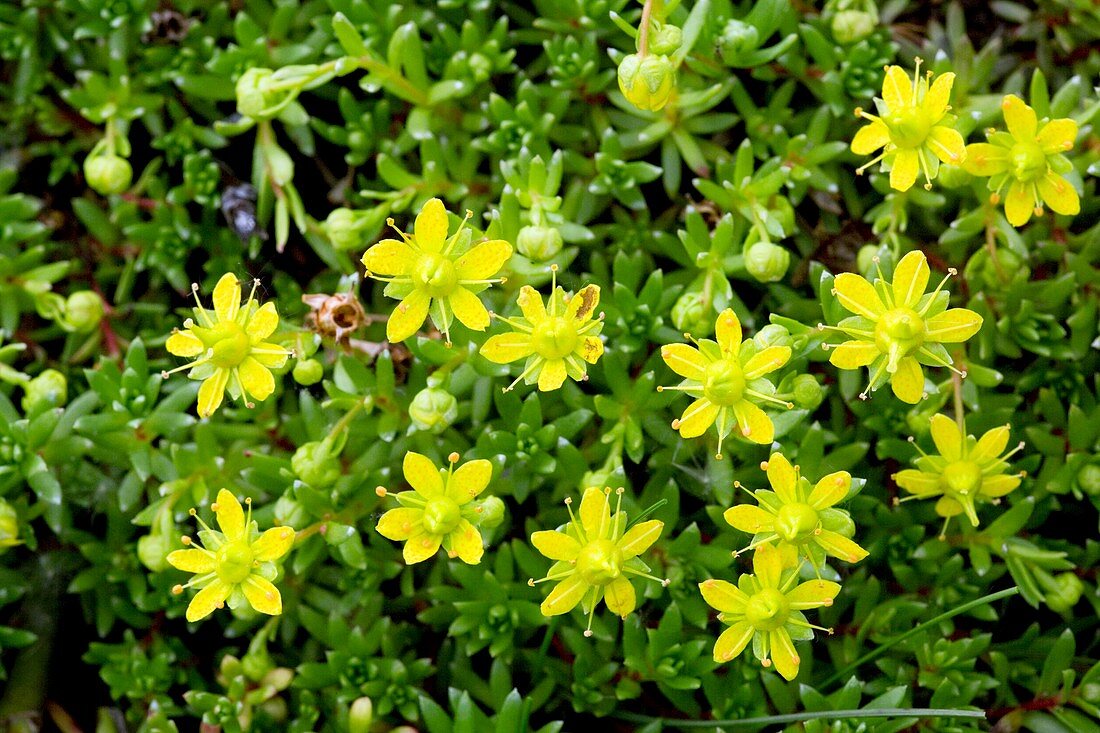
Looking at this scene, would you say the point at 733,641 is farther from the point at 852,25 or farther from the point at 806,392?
the point at 852,25

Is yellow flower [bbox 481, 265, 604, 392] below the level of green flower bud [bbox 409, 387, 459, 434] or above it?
above

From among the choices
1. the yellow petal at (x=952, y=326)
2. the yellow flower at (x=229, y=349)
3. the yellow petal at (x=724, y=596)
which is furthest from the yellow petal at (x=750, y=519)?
the yellow flower at (x=229, y=349)

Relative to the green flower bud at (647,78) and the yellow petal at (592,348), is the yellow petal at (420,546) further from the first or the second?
the green flower bud at (647,78)

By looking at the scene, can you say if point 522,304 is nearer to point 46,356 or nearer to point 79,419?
point 79,419

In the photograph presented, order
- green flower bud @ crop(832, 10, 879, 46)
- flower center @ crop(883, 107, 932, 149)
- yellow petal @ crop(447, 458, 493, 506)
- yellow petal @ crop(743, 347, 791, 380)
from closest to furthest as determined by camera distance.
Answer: yellow petal @ crop(743, 347, 791, 380), yellow petal @ crop(447, 458, 493, 506), flower center @ crop(883, 107, 932, 149), green flower bud @ crop(832, 10, 879, 46)

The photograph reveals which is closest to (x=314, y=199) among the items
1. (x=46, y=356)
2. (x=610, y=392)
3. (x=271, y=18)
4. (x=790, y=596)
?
(x=271, y=18)

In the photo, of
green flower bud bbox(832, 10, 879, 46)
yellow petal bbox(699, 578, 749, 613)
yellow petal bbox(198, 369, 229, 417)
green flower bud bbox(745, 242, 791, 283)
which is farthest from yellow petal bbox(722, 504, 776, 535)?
green flower bud bbox(832, 10, 879, 46)

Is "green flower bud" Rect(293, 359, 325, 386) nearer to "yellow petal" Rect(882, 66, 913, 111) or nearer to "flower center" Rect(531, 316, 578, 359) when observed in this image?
"flower center" Rect(531, 316, 578, 359)

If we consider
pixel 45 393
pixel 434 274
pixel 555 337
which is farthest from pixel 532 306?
pixel 45 393
